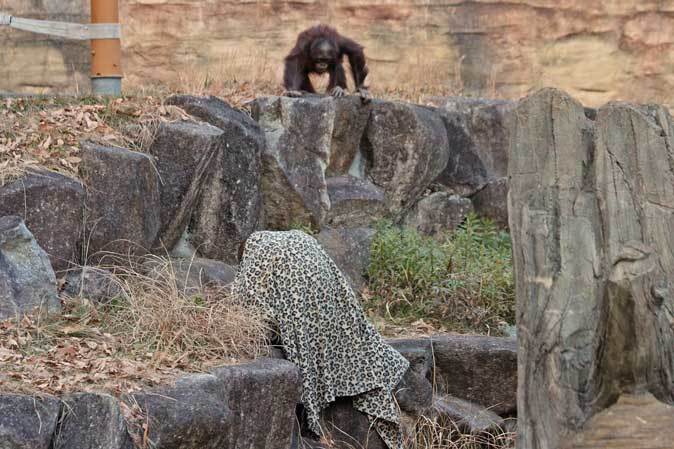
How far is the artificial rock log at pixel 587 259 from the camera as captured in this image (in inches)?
146

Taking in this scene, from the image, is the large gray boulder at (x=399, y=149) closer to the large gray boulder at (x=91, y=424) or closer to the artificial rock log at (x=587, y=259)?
the large gray boulder at (x=91, y=424)

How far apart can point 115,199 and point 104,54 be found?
6.21 feet

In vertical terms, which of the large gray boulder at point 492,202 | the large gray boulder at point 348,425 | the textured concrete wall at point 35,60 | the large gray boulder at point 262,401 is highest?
the textured concrete wall at point 35,60

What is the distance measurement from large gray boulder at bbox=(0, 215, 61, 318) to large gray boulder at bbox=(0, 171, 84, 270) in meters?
0.23

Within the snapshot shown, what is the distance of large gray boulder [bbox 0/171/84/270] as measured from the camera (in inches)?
245

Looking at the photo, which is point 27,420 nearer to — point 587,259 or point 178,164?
point 587,259

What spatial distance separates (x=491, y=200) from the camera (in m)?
9.94

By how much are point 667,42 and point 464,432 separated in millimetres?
8040

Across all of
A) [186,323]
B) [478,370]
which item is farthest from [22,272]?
[478,370]

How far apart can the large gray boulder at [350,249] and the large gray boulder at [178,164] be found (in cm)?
128

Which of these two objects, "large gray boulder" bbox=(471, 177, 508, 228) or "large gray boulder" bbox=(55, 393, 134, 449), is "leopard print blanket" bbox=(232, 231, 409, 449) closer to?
"large gray boulder" bbox=(55, 393, 134, 449)

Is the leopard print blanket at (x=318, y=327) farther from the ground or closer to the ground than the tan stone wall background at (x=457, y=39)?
closer to the ground

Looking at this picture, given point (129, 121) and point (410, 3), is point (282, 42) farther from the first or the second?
point (129, 121)

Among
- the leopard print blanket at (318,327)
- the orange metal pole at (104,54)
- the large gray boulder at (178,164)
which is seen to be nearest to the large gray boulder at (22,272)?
the leopard print blanket at (318,327)
